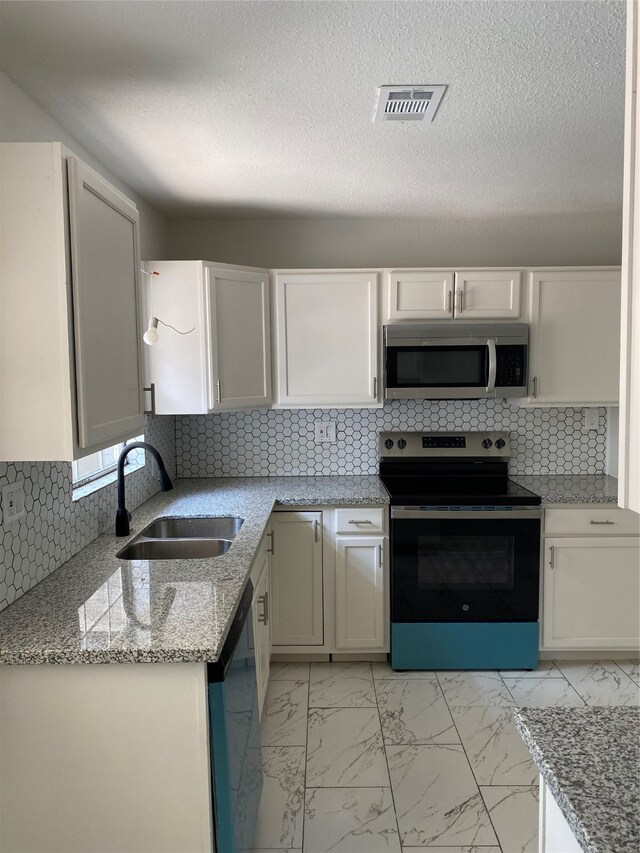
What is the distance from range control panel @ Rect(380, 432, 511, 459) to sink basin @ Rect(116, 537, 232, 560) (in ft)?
4.56

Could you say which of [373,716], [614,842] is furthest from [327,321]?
[614,842]

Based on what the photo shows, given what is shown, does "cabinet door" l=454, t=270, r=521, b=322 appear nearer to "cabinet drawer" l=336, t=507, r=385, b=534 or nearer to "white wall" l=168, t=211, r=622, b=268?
"white wall" l=168, t=211, r=622, b=268

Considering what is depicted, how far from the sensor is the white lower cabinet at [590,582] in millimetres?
3105

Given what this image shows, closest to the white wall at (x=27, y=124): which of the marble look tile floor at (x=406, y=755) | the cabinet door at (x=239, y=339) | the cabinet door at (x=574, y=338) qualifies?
the cabinet door at (x=239, y=339)

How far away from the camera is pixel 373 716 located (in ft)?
8.95

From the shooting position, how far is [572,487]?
131 inches

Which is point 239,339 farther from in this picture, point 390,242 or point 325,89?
point 325,89

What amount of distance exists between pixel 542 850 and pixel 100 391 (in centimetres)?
141

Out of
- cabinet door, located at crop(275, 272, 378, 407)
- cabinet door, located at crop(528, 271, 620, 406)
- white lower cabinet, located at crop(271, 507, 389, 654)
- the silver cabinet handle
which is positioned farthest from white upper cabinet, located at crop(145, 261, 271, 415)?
cabinet door, located at crop(528, 271, 620, 406)

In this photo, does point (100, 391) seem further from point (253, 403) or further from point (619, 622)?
point (619, 622)

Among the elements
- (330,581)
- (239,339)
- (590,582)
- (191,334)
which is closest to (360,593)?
(330,581)

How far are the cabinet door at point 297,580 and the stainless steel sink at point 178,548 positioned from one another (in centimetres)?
61

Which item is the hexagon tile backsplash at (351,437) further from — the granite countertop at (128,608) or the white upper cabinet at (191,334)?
the granite countertop at (128,608)

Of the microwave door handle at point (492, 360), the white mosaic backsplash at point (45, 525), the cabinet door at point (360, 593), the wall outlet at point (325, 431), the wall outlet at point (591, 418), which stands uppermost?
the microwave door handle at point (492, 360)
